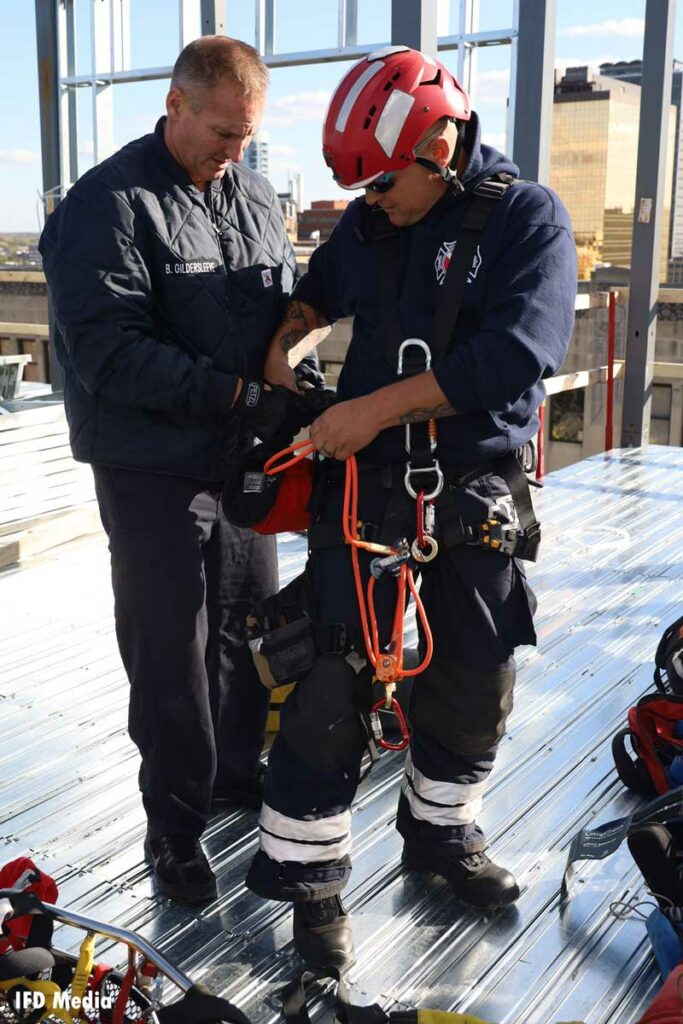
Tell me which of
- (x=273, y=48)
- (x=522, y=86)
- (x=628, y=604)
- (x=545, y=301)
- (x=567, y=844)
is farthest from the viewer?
(x=273, y=48)

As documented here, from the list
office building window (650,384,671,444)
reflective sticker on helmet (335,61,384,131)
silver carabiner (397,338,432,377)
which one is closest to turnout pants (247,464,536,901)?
silver carabiner (397,338,432,377)

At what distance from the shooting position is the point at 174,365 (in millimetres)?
2264

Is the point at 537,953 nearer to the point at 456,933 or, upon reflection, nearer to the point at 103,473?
the point at 456,933

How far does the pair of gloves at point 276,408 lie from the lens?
2.37 meters

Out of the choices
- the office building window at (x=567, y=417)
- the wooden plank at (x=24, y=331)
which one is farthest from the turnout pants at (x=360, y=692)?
the office building window at (x=567, y=417)

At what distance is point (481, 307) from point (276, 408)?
0.51m

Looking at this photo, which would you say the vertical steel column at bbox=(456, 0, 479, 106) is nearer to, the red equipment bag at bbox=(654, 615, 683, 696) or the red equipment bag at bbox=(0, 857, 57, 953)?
Result: the red equipment bag at bbox=(654, 615, 683, 696)

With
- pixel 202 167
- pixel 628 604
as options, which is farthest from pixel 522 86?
pixel 202 167

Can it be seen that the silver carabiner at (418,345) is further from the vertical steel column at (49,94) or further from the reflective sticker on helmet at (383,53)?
the vertical steel column at (49,94)

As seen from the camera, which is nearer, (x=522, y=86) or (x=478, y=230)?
(x=478, y=230)

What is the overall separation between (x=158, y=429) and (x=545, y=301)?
2.88 ft

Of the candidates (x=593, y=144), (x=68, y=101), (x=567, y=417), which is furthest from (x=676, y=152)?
(x=68, y=101)

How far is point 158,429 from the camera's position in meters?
2.37

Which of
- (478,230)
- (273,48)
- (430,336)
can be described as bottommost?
(430,336)
